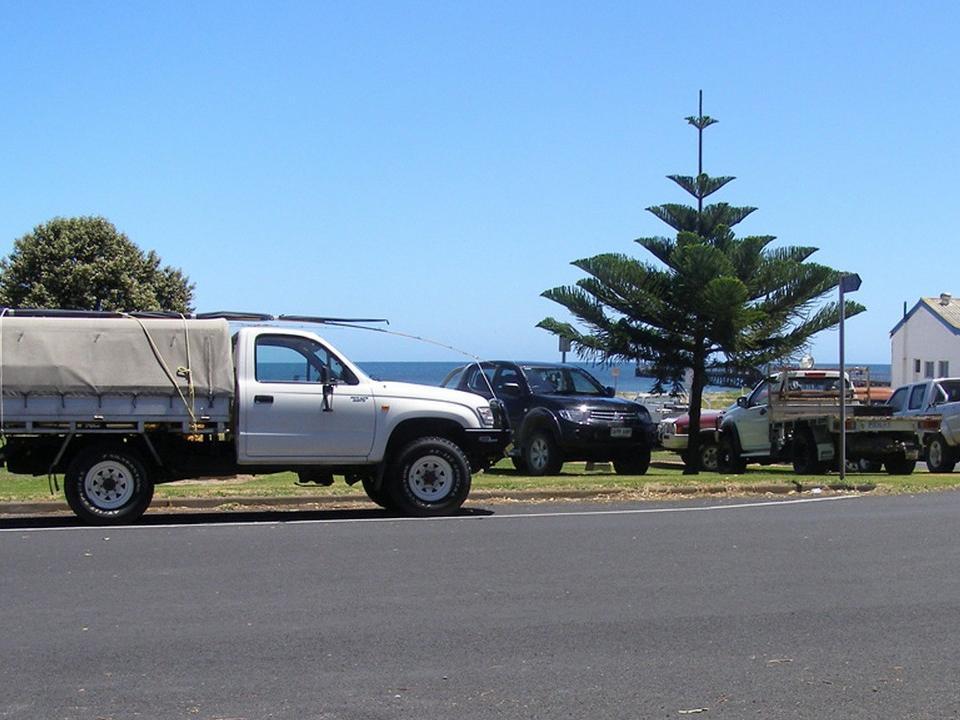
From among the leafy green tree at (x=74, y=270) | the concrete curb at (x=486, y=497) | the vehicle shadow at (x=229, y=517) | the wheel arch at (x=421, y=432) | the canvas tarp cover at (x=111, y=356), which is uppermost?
the leafy green tree at (x=74, y=270)

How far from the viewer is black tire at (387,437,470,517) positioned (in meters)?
13.3

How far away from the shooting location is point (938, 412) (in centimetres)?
2373

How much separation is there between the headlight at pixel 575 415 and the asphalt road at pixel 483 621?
729cm

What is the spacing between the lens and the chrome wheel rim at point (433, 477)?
43.8 ft

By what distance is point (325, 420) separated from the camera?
13.2 meters

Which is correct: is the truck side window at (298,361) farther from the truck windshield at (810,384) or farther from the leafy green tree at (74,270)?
the leafy green tree at (74,270)

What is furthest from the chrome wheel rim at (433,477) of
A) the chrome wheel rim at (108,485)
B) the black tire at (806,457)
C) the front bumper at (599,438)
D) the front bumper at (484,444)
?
the black tire at (806,457)

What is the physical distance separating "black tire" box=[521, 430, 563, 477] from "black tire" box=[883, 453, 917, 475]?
5609 mm

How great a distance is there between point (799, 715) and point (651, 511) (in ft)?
25.7

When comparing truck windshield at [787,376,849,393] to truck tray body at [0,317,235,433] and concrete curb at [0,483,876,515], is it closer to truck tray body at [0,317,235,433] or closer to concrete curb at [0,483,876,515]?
concrete curb at [0,483,876,515]

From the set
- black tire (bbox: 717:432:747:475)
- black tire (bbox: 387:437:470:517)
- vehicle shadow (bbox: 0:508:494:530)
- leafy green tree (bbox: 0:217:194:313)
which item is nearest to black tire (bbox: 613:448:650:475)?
black tire (bbox: 717:432:747:475)

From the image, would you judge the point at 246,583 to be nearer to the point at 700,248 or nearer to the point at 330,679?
the point at 330,679

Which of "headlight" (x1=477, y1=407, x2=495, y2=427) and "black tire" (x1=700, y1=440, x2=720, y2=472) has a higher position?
"headlight" (x1=477, y1=407, x2=495, y2=427)

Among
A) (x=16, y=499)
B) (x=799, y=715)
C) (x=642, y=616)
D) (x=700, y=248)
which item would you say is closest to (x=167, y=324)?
(x=16, y=499)
